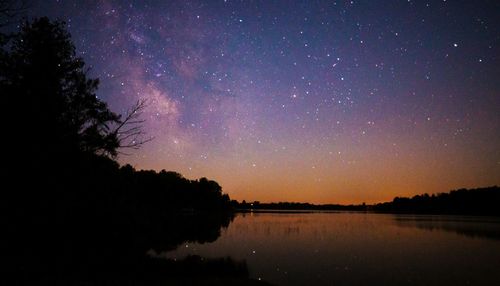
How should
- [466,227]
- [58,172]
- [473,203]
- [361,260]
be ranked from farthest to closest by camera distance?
[473,203]
[466,227]
[361,260]
[58,172]

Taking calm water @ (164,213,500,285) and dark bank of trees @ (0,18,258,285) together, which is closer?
dark bank of trees @ (0,18,258,285)

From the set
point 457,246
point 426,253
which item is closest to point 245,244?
point 426,253

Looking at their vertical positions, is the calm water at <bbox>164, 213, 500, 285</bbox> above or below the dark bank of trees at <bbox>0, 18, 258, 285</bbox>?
below

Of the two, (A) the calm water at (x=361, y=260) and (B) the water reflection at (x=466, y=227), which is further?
(B) the water reflection at (x=466, y=227)

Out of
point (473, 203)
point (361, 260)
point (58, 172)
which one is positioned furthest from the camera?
point (473, 203)

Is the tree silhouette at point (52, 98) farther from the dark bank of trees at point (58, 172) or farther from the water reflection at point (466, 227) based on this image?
the water reflection at point (466, 227)

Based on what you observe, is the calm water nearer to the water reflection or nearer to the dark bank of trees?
the dark bank of trees

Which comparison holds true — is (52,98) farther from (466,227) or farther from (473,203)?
(473,203)

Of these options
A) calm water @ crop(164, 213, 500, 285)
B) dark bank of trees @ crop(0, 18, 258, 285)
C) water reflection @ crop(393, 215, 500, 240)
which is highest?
dark bank of trees @ crop(0, 18, 258, 285)

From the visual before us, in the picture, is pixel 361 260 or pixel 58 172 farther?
Answer: pixel 361 260

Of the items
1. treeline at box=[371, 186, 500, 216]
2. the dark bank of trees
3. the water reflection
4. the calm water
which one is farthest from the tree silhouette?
treeline at box=[371, 186, 500, 216]

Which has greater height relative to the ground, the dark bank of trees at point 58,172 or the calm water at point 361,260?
the dark bank of trees at point 58,172

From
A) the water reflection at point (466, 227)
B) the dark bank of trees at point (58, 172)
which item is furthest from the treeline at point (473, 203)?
the dark bank of trees at point (58, 172)

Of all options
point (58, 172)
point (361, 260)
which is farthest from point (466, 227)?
point (58, 172)
